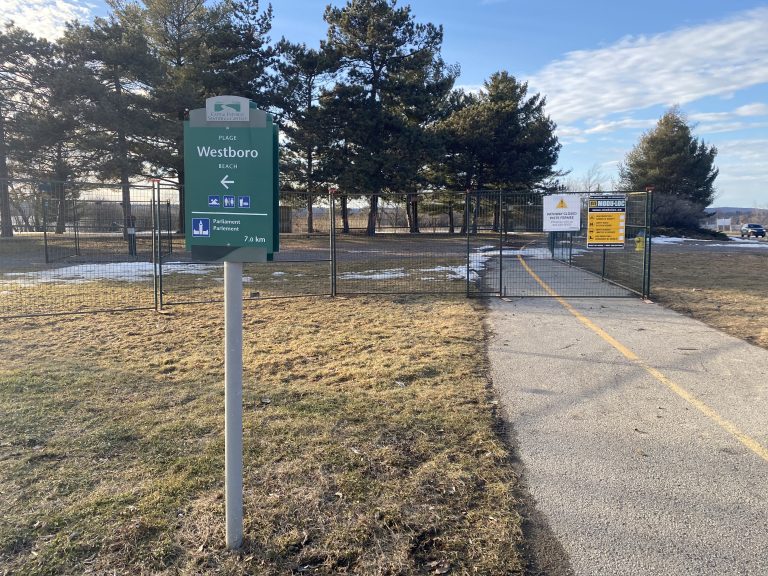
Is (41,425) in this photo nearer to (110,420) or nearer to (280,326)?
(110,420)

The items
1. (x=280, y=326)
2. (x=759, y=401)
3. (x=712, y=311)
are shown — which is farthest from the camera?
(x=712, y=311)

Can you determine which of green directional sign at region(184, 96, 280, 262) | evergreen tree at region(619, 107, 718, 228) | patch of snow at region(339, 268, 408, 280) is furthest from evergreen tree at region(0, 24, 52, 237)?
evergreen tree at region(619, 107, 718, 228)

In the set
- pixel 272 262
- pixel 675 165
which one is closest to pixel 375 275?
pixel 272 262

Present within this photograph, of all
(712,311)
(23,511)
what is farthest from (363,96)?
(23,511)

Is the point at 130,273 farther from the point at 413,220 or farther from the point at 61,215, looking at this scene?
the point at 413,220

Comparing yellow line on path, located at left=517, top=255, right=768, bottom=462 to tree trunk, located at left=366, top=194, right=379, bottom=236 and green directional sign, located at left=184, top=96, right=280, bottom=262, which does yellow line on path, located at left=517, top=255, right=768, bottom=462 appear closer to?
green directional sign, located at left=184, top=96, right=280, bottom=262

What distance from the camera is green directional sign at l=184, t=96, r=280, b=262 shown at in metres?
2.75

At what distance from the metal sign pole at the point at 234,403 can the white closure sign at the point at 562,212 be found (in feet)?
29.4

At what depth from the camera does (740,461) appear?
3838 mm

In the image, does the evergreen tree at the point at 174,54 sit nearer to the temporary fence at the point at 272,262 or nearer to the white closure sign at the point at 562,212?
the temporary fence at the point at 272,262

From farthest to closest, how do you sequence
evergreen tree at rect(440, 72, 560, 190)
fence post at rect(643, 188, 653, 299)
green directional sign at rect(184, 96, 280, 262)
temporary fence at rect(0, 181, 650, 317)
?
evergreen tree at rect(440, 72, 560, 190) < temporary fence at rect(0, 181, 650, 317) < fence post at rect(643, 188, 653, 299) < green directional sign at rect(184, 96, 280, 262)

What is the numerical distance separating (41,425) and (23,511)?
1442 millimetres

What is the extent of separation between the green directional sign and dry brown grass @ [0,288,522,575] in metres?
1.52

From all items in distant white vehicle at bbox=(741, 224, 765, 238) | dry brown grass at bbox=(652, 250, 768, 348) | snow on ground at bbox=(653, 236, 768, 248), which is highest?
distant white vehicle at bbox=(741, 224, 765, 238)
